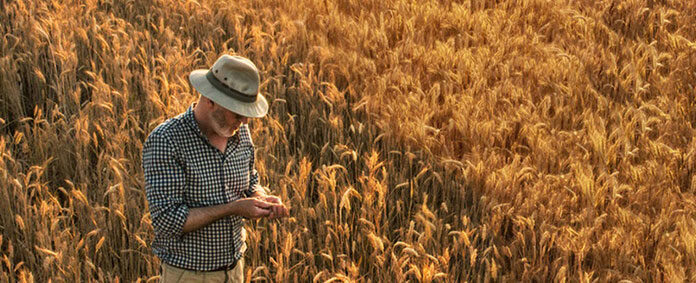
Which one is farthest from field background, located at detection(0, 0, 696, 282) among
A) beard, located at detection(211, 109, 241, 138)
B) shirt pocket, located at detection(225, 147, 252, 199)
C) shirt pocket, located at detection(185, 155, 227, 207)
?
beard, located at detection(211, 109, 241, 138)

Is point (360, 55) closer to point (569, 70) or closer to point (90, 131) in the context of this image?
point (569, 70)

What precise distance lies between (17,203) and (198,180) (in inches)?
66.4

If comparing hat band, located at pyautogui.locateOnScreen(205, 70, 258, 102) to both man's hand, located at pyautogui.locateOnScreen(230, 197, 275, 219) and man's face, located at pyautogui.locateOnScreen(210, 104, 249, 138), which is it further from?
man's hand, located at pyautogui.locateOnScreen(230, 197, 275, 219)

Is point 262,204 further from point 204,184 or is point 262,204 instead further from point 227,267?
point 227,267

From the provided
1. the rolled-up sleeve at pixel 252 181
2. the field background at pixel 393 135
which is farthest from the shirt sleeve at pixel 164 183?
the field background at pixel 393 135

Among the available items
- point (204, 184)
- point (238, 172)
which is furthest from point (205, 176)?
point (238, 172)

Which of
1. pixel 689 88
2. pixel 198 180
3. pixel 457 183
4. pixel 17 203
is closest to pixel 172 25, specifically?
pixel 17 203

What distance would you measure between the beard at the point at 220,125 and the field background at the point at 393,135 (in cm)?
84

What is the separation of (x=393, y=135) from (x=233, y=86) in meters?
2.14

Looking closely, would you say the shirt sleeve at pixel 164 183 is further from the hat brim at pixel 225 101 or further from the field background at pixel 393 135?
the field background at pixel 393 135

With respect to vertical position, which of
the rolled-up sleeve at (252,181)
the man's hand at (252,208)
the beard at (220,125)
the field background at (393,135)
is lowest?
the field background at (393,135)

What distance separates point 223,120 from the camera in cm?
249

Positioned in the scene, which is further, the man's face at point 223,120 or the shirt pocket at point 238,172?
the shirt pocket at point 238,172

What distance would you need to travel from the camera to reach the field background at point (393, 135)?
3.49 m
